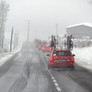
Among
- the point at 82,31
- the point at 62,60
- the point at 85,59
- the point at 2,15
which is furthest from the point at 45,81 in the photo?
the point at 82,31

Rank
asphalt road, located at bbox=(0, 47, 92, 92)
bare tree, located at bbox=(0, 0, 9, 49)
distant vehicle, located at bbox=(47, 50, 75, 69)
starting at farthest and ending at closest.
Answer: bare tree, located at bbox=(0, 0, 9, 49) → distant vehicle, located at bbox=(47, 50, 75, 69) → asphalt road, located at bbox=(0, 47, 92, 92)

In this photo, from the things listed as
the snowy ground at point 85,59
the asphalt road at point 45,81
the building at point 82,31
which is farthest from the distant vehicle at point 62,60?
the building at point 82,31

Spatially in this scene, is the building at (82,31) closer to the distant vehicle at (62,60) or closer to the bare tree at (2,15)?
the bare tree at (2,15)

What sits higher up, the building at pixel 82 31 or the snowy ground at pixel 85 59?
the building at pixel 82 31

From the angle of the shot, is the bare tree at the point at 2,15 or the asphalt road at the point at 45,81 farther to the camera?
the bare tree at the point at 2,15

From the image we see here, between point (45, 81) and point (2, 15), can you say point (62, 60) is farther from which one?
point (2, 15)

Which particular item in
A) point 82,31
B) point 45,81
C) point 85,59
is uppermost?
point 82,31

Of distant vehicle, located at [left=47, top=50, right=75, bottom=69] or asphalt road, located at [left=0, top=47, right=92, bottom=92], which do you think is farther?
distant vehicle, located at [left=47, top=50, right=75, bottom=69]

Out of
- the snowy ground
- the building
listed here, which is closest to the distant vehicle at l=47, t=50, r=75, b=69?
the snowy ground

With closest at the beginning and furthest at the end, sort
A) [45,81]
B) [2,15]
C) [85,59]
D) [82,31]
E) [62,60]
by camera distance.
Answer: [45,81]
[62,60]
[85,59]
[2,15]
[82,31]

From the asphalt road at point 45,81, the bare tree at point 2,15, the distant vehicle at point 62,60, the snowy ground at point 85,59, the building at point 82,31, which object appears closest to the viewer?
the asphalt road at point 45,81

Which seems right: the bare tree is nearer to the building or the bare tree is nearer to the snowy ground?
the snowy ground

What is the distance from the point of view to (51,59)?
1612 cm

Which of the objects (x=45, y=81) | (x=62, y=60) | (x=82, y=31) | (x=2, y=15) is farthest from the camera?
(x=82, y=31)
